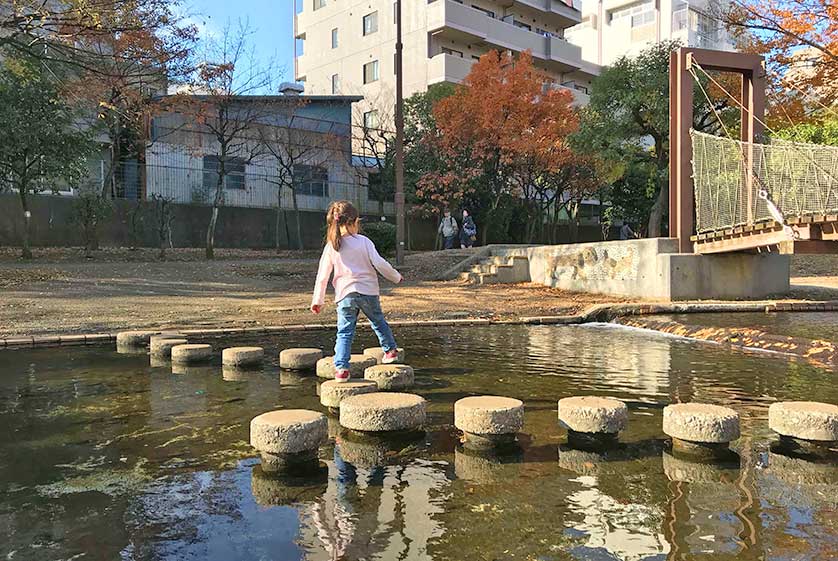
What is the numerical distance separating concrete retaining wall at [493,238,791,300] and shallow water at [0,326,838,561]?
7626 millimetres

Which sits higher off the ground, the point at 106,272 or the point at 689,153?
the point at 689,153

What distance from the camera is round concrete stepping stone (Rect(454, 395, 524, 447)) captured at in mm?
4188

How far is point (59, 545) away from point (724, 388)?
5482 millimetres

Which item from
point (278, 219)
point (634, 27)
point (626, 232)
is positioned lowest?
point (626, 232)

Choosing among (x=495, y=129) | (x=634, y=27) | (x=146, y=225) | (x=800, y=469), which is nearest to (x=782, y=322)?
(x=800, y=469)

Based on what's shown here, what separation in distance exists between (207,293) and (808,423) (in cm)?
1230

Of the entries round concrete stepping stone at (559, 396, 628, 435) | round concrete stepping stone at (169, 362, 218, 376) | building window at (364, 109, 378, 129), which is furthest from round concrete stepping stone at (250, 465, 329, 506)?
building window at (364, 109, 378, 129)

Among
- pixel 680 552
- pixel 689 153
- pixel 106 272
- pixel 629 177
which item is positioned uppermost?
pixel 629 177

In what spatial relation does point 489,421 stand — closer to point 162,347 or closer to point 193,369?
point 193,369

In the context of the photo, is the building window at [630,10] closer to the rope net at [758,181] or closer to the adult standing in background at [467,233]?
the adult standing in background at [467,233]

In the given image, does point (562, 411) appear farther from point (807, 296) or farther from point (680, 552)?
point (807, 296)

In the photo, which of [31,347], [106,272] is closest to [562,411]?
[31,347]

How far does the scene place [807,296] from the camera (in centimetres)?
1439

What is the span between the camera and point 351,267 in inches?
225
